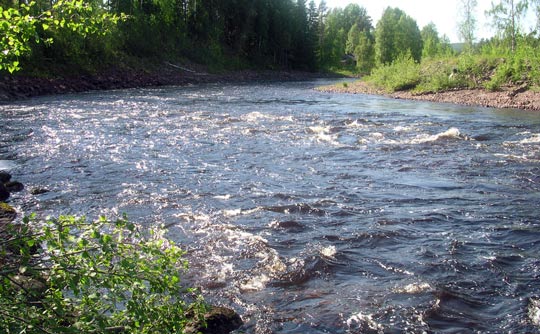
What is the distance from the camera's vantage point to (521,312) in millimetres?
6816

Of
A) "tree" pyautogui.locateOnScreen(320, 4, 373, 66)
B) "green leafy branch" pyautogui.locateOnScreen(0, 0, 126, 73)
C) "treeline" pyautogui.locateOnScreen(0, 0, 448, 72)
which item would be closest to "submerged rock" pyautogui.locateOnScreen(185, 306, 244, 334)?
"green leafy branch" pyautogui.locateOnScreen(0, 0, 126, 73)

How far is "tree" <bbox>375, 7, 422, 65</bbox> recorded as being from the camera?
8488 cm

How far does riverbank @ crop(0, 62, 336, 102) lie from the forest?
1802 mm

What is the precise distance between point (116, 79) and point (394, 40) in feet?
190

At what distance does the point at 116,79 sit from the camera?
4925 cm

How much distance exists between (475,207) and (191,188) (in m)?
7.13

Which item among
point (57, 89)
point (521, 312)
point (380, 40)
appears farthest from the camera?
point (380, 40)

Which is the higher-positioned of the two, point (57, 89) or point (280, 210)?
point (57, 89)

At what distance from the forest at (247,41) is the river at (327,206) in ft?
14.0

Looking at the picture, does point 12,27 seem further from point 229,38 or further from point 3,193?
point 229,38


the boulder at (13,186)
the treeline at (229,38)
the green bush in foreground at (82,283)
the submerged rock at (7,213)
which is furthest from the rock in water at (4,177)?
the treeline at (229,38)

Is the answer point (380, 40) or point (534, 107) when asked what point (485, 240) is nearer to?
point (534, 107)

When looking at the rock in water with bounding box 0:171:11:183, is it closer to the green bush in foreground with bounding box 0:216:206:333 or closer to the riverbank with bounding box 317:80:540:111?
the green bush in foreground with bounding box 0:216:206:333

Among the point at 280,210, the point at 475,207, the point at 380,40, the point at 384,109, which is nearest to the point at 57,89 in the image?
the point at 384,109
